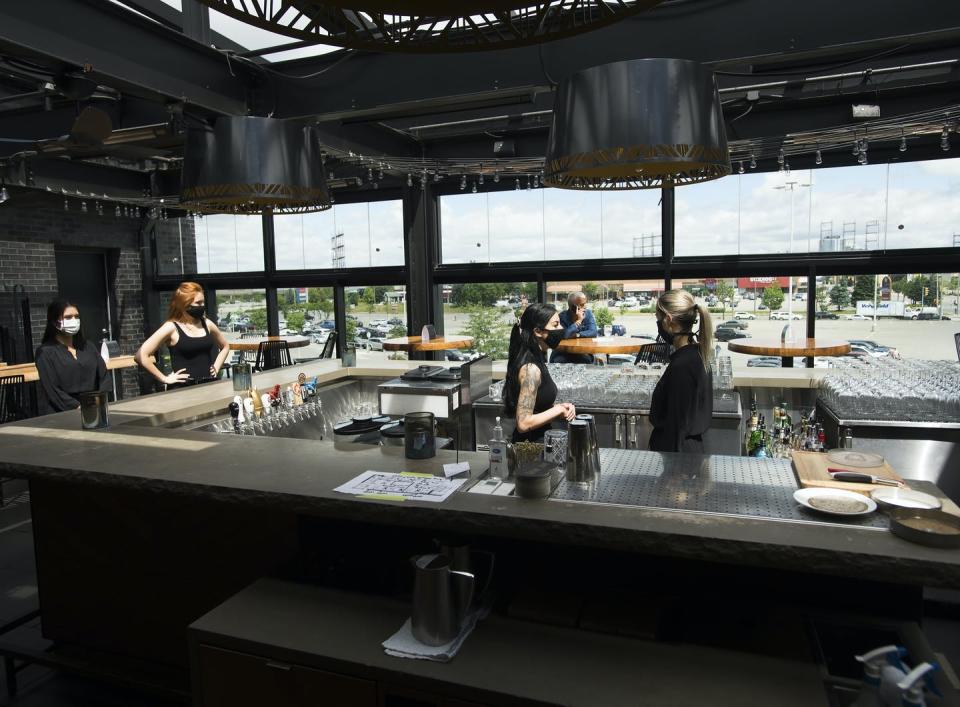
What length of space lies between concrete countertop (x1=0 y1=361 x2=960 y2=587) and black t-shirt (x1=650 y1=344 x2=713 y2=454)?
1.02 metres

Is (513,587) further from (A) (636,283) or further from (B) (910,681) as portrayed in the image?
(A) (636,283)

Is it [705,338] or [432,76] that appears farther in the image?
[432,76]

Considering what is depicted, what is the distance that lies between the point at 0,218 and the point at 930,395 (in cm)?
983

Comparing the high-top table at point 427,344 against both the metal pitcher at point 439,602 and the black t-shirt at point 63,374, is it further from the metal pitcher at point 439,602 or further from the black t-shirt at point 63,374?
the metal pitcher at point 439,602

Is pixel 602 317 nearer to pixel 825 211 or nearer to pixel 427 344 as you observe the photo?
pixel 427 344

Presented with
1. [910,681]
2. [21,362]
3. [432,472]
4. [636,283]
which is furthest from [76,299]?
[910,681]

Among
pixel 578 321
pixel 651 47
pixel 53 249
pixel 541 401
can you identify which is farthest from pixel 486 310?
pixel 53 249

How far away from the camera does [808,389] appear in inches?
191

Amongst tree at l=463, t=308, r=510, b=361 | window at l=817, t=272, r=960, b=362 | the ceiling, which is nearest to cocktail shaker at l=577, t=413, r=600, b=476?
the ceiling

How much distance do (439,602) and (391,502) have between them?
1.11ft

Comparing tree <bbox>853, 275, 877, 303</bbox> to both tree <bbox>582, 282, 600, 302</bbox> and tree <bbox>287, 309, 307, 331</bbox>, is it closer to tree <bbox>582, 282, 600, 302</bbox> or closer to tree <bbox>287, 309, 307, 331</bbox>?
tree <bbox>582, 282, 600, 302</bbox>

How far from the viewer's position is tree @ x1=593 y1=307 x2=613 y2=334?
8.27 metres

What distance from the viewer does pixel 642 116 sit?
6.93 ft

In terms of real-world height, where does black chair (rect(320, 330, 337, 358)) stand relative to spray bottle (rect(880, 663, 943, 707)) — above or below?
above
